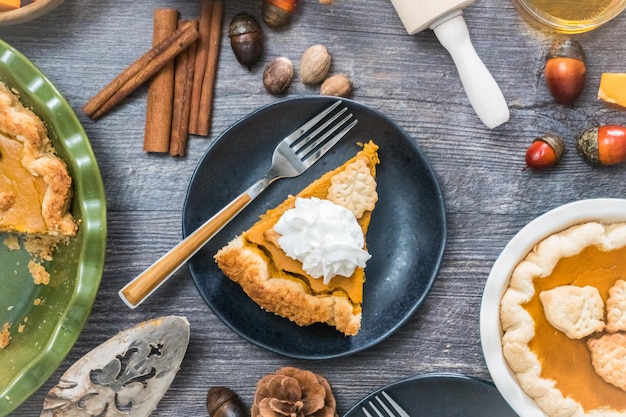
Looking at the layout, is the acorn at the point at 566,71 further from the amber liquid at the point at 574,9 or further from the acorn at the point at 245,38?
the acorn at the point at 245,38

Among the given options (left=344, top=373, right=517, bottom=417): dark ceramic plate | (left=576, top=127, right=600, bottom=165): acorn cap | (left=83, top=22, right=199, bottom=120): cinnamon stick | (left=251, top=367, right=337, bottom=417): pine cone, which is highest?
(left=83, top=22, right=199, bottom=120): cinnamon stick

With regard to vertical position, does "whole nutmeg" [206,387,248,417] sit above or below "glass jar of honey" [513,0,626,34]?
below

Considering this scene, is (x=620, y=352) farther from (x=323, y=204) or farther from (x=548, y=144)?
(x=323, y=204)

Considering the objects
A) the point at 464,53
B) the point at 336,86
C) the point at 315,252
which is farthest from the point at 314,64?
the point at 315,252

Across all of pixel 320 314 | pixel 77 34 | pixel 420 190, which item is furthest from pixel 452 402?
pixel 77 34

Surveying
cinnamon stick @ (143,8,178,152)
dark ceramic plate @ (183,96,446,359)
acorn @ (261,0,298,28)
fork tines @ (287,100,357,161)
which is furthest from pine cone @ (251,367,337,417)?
acorn @ (261,0,298,28)

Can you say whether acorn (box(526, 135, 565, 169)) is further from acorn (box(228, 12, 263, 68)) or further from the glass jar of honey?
acorn (box(228, 12, 263, 68))

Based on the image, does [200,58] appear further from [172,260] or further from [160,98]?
[172,260]
